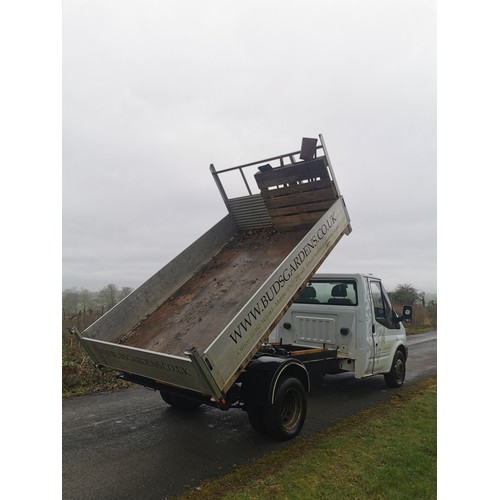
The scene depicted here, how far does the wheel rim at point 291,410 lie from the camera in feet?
15.8

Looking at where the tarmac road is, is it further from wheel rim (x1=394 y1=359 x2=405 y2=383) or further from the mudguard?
the mudguard

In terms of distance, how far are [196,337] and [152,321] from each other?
0.85m

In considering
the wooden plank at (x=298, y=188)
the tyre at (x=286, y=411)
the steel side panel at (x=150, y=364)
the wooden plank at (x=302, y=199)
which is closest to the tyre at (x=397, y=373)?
the tyre at (x=286, y=411)

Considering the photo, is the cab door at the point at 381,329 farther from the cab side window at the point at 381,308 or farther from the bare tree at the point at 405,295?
the bare tree at the point at 405,295

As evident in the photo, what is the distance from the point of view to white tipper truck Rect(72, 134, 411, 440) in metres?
4.11

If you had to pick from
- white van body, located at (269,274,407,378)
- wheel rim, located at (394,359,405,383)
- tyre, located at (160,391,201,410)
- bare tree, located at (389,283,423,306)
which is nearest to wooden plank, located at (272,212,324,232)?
white van body, located at (269,274,407,378)

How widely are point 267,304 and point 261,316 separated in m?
0.16

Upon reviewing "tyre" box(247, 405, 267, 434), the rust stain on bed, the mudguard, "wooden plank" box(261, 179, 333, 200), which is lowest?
"tyre" box(247, 405, 267, 434)

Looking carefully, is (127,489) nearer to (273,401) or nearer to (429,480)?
(273,401)

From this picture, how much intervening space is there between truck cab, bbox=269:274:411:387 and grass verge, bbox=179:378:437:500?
1167 mm

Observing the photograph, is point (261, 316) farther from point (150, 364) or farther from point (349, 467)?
point (349, 467)

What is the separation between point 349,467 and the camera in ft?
13.0

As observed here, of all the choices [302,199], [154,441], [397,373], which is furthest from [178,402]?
[397,373]

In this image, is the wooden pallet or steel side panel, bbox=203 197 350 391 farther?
the wooden pallet
